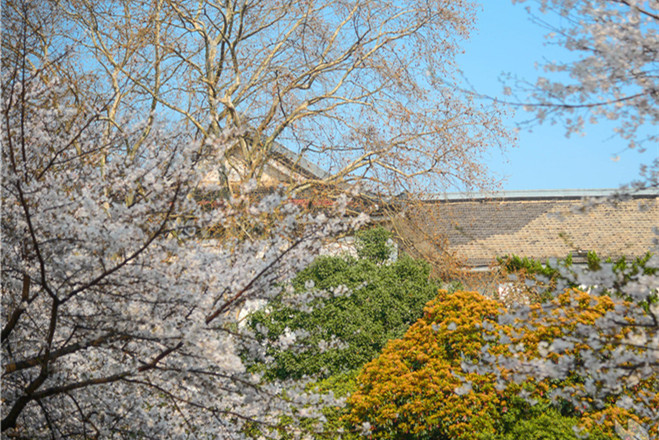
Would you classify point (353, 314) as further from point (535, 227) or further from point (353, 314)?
point (535, 227)

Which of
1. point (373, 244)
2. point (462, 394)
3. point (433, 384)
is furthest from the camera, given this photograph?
point (373, 244)

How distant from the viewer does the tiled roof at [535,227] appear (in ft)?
55.3

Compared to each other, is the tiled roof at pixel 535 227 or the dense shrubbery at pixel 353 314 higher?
the tiled roof at pixel 535 227

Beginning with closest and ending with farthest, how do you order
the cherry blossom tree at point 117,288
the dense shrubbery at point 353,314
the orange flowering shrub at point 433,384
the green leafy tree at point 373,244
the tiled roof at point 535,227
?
the cherry blossom tree at point 117,288 → the orange flowering shrub at point 433,384 → the dense shrubbery at point 353,314 → the green leafy tree at point 373,244 → the tiled roof at point 535,227

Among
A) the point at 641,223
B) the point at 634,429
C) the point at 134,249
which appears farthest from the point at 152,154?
the point at 641,223

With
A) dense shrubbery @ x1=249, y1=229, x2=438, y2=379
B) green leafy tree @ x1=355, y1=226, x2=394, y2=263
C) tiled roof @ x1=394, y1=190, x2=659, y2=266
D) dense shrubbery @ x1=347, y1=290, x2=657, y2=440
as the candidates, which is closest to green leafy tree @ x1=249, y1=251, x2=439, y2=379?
dense shrubbery @ x1=249, y1=229, x2=438, y2=379

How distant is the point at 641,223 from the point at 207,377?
17948 mm

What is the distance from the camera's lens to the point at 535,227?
18.2 meters

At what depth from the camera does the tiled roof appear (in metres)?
16.8

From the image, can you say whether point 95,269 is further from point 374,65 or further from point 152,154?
point 374,65

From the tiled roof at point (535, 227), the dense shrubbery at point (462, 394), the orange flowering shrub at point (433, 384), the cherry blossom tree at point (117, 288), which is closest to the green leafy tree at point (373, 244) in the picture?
the orange flowering shrub at point (433, 384)

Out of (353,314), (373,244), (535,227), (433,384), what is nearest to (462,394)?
(433,384)

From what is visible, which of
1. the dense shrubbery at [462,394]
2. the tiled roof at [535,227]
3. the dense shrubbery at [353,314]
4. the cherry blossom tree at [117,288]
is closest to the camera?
the cherry blossom tree at [117,288]

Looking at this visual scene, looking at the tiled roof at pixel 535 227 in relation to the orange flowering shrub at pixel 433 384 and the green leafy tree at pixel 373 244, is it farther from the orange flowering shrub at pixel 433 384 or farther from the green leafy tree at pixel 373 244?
the orange flowering shrub at pixel 433 384
